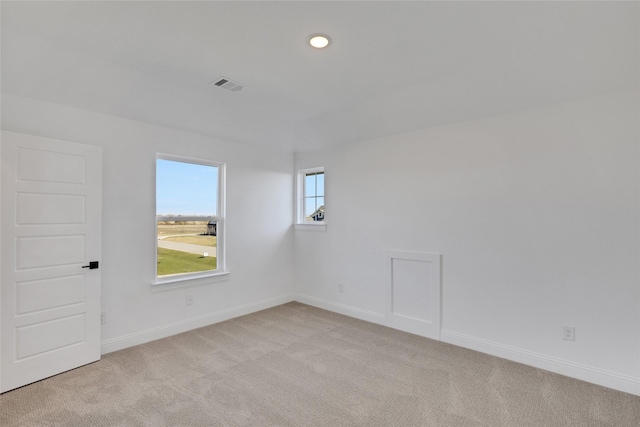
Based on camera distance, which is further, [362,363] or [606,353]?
[362,363]

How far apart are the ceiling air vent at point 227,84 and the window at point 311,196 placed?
1.94 meters

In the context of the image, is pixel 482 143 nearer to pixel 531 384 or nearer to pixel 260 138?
pixel 531 384

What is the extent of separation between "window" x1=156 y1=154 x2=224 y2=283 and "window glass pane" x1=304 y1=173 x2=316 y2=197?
1.40 m

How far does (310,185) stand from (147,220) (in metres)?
2.40

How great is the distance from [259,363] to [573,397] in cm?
258

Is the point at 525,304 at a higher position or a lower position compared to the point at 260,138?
lower

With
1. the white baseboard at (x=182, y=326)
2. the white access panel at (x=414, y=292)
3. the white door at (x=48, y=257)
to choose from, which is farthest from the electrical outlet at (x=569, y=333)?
the white door at (x=48, y=257)

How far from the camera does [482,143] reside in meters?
3.22

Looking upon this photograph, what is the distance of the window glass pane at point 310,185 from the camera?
4902mm

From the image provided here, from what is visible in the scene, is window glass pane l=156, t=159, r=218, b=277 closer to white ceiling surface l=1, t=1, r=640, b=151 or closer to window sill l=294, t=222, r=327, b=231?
white ceiling surface l=1, t=1, r=640, b=151

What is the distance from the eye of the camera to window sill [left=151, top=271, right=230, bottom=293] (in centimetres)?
349

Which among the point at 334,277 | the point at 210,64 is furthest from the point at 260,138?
the point at 334,277

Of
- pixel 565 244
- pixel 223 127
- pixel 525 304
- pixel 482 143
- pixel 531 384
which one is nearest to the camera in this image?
pixel 531 384

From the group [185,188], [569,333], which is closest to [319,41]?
[185,188]
